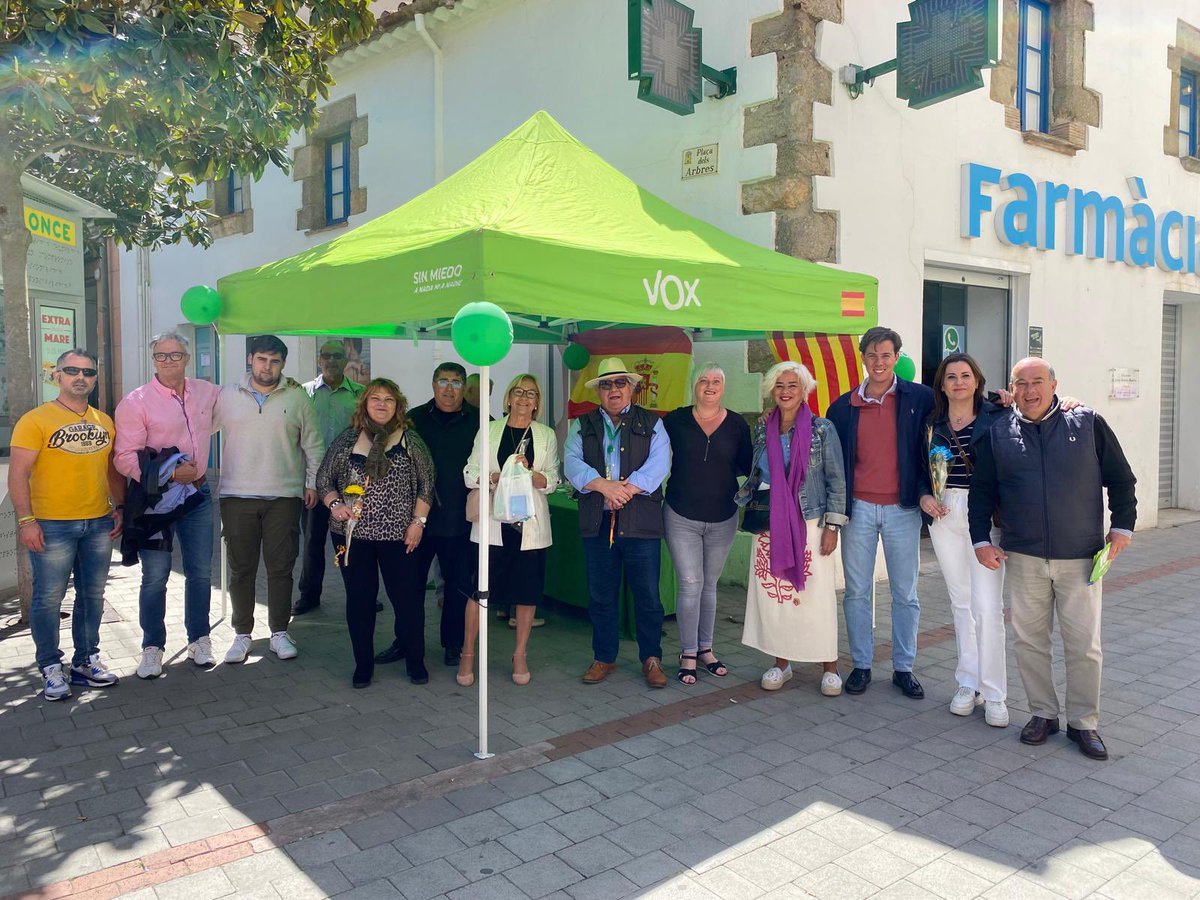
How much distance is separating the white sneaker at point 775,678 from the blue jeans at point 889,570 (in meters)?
0.38

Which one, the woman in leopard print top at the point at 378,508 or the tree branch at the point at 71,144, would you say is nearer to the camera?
the woman in leopard print top at the point at 378,508

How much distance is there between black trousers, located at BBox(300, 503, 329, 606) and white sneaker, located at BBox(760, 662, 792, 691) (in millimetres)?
3190

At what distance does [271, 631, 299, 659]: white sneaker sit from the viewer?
Result: 539 centimetres

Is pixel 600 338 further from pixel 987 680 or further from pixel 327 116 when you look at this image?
pixel 327 116

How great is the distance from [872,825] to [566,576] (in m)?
3.13

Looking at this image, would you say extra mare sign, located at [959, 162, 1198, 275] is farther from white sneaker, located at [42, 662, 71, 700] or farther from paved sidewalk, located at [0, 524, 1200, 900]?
white sneaker, located at [42, 662, 71, 700]

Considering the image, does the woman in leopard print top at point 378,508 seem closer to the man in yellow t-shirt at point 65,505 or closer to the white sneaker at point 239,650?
the white sneaker at point 239,650

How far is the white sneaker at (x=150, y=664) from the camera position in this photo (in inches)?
197

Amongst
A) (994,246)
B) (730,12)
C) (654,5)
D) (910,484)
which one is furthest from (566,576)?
(994,246)

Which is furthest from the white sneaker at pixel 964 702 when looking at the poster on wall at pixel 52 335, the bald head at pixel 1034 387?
the poster on wall at pixel 52 335

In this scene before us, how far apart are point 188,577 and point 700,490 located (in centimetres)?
282

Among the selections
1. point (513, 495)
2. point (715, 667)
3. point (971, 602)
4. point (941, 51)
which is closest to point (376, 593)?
point (513, 495)

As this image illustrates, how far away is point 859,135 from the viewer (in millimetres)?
7199

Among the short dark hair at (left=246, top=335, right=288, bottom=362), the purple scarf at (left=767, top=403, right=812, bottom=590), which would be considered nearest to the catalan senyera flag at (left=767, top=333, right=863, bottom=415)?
the purple scarf at (left=767, top=403, right=812, bottom=590)
